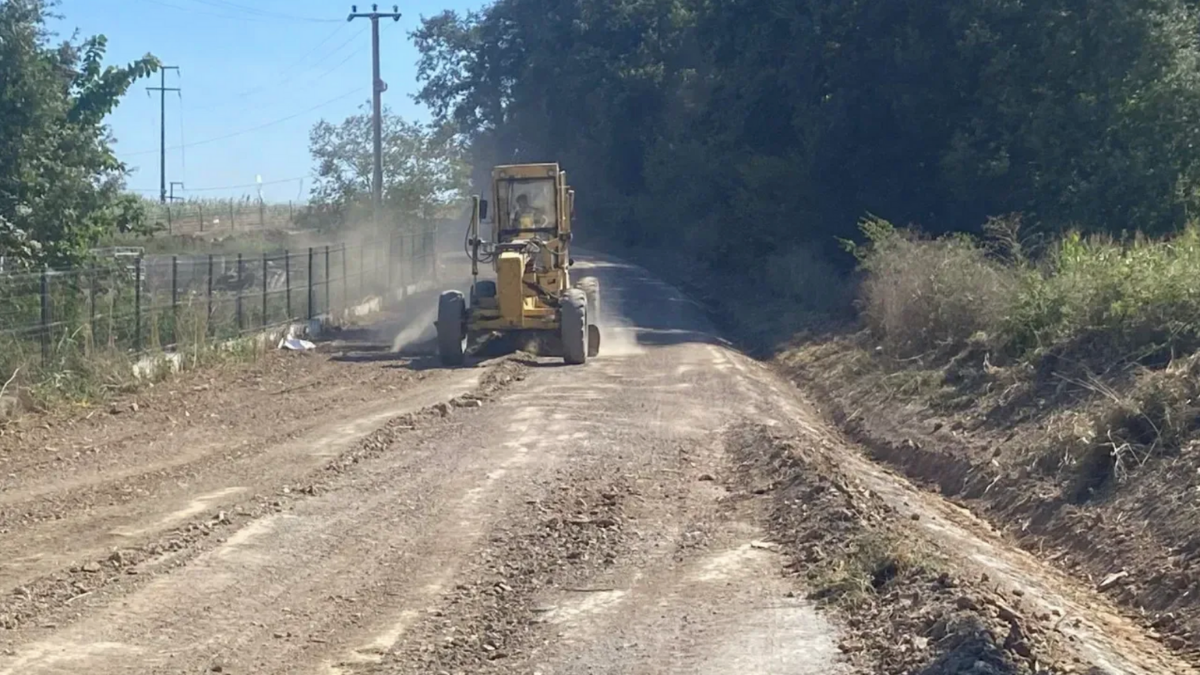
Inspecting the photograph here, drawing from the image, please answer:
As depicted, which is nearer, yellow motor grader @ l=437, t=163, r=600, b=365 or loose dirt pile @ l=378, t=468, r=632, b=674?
loose dirt pile @ l=378, t=468, r=632, b=674

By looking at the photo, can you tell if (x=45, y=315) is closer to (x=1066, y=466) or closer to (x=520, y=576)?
(x=520, y=576)

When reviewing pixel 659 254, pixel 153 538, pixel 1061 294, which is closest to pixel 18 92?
pixel 153 538

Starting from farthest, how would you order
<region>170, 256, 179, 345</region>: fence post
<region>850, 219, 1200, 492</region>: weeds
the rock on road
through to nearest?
<region>170, 256, 179, 345</region>: fence post → <region>850, 219, 1200, 492</region>: weeds → the rock on road

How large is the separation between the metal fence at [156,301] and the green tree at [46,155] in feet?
2.32

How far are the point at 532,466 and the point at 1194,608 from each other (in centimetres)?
653

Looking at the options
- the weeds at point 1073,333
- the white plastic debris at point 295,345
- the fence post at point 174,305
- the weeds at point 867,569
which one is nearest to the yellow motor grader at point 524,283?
the white plastic debris at point 295,345

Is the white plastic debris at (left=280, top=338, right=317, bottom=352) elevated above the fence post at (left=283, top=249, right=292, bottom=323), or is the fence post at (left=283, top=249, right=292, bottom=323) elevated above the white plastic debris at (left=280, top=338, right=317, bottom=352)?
the fence post at (left=283, top=249, right=292, bottom=323)

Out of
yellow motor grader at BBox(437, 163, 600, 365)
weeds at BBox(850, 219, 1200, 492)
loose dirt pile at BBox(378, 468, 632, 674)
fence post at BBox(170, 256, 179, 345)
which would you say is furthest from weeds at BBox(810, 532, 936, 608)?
fence post at BBox(170, 256, 179, 345)

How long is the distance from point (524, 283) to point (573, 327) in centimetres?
Result: 150

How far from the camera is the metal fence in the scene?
18.5 m

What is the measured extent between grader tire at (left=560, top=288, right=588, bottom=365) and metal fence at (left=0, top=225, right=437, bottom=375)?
18.1ft

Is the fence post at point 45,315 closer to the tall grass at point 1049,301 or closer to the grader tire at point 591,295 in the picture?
the grader tire at point 591,295

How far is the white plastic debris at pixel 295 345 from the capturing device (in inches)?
1025

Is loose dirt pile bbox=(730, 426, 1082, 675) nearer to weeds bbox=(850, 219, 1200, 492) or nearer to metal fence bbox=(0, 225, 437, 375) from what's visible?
weeds bbox=(850, 219, 1200, 492)
